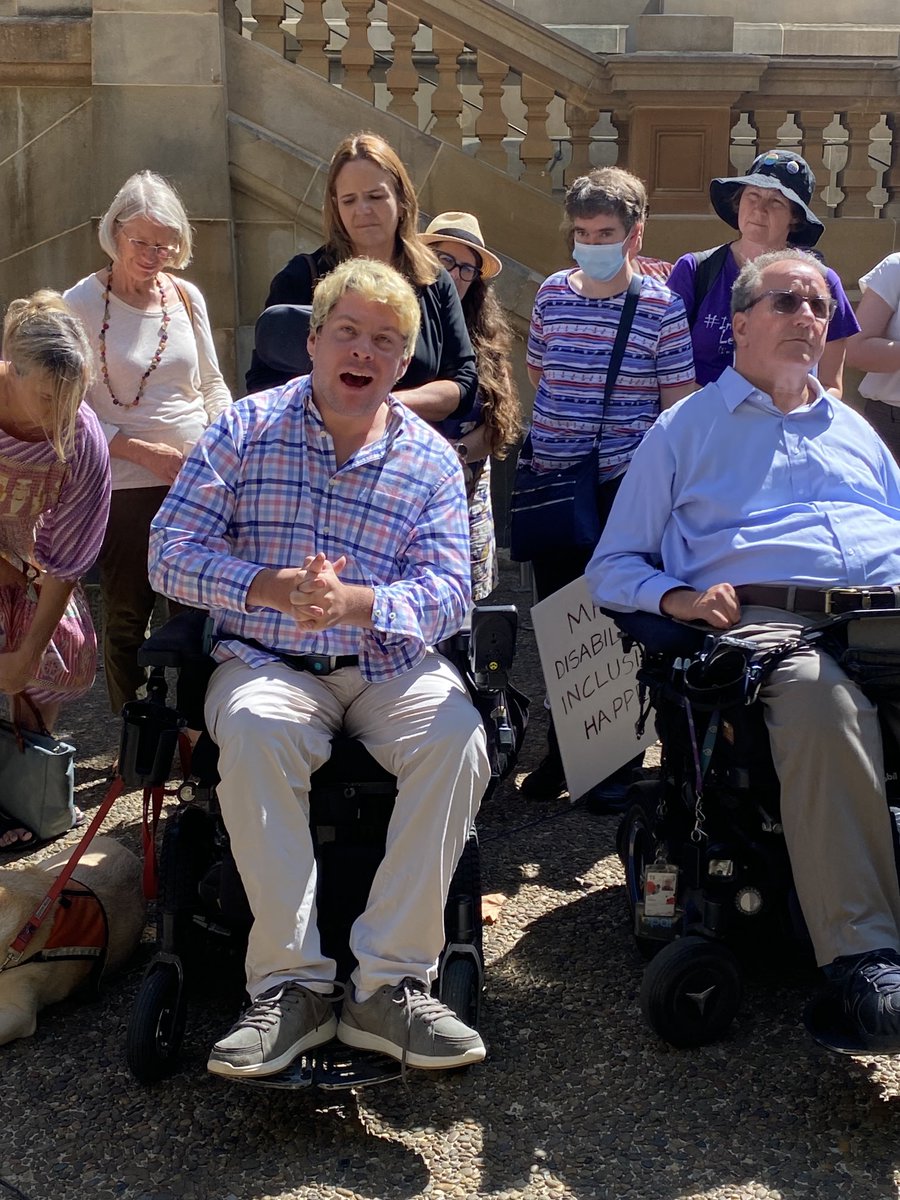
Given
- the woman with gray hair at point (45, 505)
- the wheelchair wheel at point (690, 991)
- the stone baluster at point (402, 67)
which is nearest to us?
the wheelchair wheel at point (690, 991)

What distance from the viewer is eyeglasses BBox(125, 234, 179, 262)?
4.50 metres

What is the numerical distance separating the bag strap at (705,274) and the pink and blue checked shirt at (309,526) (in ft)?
5.29

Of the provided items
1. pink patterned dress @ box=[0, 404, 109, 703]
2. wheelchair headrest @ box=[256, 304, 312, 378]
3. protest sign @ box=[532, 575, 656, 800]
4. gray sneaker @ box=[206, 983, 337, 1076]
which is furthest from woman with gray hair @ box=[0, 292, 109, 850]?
gray sneaker @ box=[206, 983, 337, 1076]

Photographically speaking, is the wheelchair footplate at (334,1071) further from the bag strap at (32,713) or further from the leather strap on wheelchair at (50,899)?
the bag strap at (32,713)

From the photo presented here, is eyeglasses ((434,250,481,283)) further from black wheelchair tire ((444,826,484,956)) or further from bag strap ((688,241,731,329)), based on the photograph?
black wheelchair tire ((444,826,484,956))

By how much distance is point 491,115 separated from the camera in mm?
7945

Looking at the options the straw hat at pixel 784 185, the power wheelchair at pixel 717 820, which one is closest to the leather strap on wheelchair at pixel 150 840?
the power wheelchair at pixel 717 820

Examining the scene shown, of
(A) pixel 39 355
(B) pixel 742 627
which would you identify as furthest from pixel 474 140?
(B) pixel 742 627

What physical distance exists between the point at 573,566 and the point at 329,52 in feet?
21.0

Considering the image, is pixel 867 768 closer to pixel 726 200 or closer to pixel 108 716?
pixel 726 200

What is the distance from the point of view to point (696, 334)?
461cm

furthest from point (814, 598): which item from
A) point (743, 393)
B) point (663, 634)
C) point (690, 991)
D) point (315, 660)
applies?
point (315, 660)

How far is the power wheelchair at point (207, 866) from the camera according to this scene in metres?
2.96

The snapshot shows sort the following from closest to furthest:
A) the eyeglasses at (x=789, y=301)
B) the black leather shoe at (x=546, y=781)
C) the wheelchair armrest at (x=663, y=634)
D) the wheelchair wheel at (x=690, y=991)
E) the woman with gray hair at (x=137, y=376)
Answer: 1. the wheelchair wheel at (x=690, y=991)
2. the wheelchair armrest at (x=663, y=634)
3. the eyeglasses at (x=789, y=301)
4. the woman with gray hair at (x=137, y=376)
5. the black leather shoe at (x=546, y=781)
